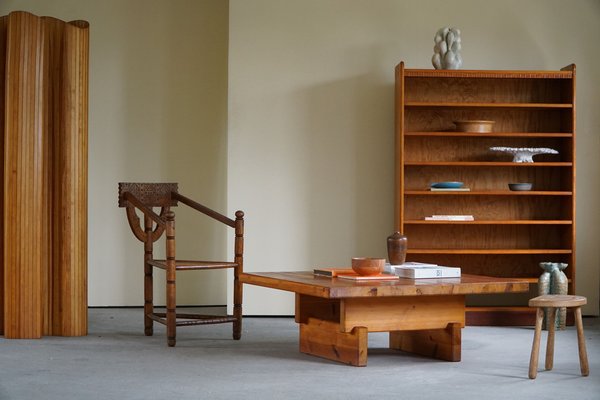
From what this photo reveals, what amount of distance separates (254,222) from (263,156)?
48 centimetres

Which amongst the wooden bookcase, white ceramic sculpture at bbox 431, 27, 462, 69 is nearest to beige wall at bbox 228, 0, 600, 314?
the wooden bookcase

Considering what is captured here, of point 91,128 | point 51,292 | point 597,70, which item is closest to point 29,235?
point 51,292

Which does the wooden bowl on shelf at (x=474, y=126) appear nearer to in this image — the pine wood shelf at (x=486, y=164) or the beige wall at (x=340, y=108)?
the pine wood shelf at (x=486, y=164)

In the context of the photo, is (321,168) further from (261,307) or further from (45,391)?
(45,391)

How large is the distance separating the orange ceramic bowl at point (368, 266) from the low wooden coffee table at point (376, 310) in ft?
0.43

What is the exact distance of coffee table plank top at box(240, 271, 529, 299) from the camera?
4266mm

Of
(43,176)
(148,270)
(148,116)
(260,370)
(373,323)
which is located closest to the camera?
(260,370)

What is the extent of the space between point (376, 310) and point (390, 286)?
0.90 ft

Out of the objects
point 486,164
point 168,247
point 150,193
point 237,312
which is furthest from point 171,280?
point 486,164

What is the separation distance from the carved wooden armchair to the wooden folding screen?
13.2 inches

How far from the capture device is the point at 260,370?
4367mm

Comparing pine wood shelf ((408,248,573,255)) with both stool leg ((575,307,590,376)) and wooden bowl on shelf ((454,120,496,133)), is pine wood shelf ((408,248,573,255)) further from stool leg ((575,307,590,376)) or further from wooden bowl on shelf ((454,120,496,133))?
stool leg ((575,307,590,376))

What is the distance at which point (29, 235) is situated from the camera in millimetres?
5367

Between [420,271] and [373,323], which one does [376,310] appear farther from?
[420,271]
